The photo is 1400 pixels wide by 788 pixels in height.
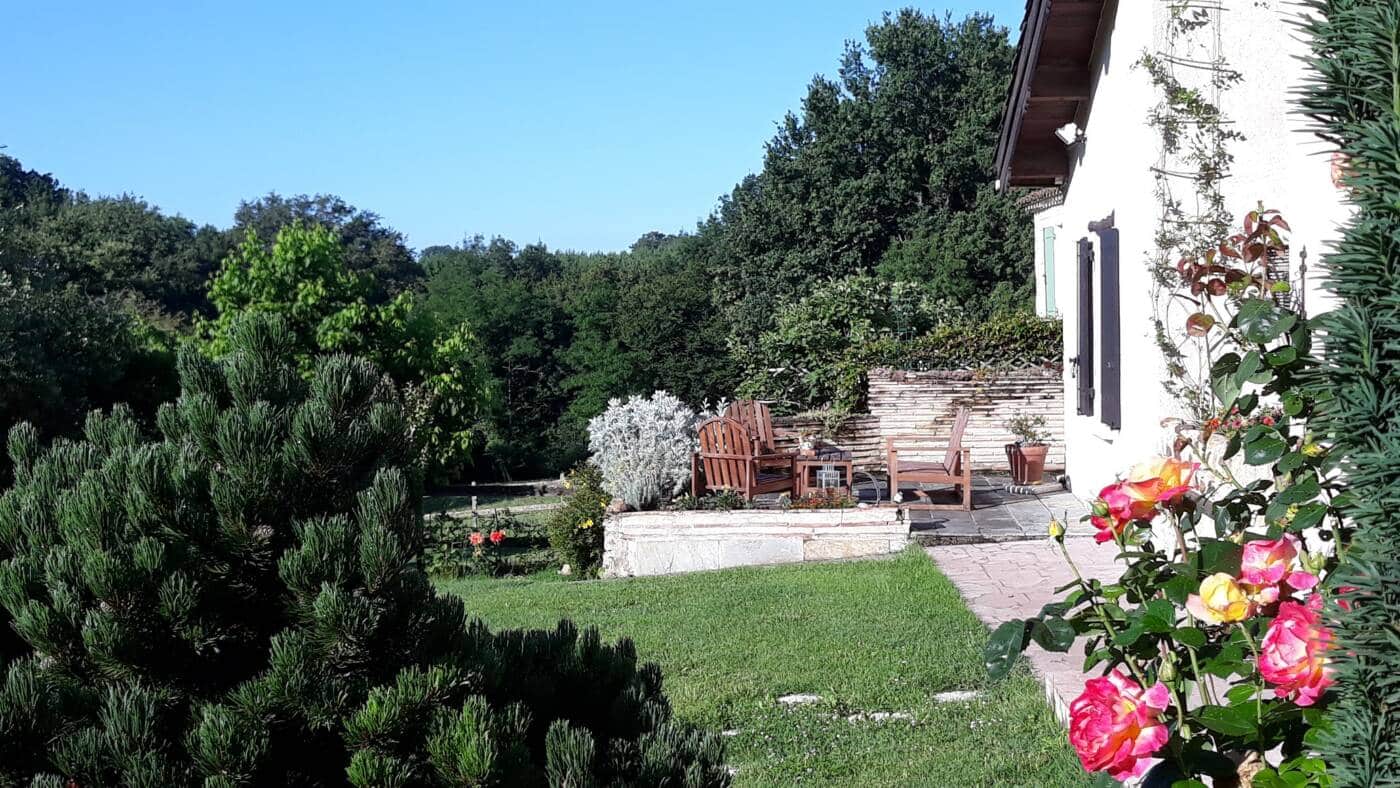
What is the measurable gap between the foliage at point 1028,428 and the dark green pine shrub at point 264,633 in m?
12.8

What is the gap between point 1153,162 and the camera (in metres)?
6.89

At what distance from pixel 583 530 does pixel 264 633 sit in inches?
405

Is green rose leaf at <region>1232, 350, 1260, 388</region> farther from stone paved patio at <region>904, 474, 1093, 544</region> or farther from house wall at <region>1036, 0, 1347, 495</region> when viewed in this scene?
stone paved patio at <region>904, 474, 1093, 544</region>

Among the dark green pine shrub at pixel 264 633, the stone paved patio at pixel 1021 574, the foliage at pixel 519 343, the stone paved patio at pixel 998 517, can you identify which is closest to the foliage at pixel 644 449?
the stone paved patio at pixel 998 517

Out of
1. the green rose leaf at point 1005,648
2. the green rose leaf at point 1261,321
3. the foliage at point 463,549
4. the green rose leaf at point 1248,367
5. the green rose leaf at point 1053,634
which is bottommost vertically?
the foliage at point 463,549

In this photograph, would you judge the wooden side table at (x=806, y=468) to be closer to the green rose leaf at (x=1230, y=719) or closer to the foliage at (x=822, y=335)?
the foliage at (x=822, y=335)

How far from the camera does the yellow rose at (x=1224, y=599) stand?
2232 millimetres

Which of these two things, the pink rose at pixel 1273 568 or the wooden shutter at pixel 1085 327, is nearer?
the pink rose at pixel 1273 568

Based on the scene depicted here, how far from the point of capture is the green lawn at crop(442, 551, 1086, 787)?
186 inches

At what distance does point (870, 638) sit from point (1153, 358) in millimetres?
2375

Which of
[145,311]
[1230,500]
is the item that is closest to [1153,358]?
[1230,500]

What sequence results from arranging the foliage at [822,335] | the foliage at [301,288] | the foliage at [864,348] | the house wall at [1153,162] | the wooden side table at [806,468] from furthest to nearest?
the foliage at [301,288] → the foliage at [822,335] → the foliage at [864,348] → the wooden side table at [806,468] → the house wall at [1153,162]

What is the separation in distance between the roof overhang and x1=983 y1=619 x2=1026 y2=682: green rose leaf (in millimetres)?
7765

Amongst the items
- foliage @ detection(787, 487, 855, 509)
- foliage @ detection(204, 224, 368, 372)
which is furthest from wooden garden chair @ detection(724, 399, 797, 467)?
foliage @ detection(204, 224, 368, 372)
